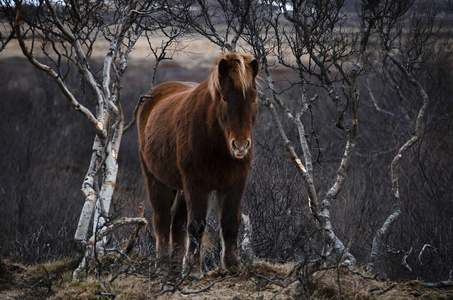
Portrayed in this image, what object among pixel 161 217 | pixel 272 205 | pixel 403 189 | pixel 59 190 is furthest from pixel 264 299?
pixel 59 190

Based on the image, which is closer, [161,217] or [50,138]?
[161,217]

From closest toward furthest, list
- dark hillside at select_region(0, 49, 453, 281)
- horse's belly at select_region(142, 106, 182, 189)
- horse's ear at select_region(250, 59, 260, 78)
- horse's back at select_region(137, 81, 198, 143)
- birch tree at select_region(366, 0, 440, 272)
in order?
horse's ear at select_region(250, 59, 260, 78)
birch tree at select_region(366, 0, 440, 272)
horse's belly at select_region(142, 106, 182, 189)
horse's back at select_region(137, 81, 198, 143)
dark hillside at select_region(0, 49, 453, 281)

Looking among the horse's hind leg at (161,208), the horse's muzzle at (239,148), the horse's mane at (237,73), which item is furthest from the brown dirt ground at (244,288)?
the horse's mane at (237,73)

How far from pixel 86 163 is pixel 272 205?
27.9m

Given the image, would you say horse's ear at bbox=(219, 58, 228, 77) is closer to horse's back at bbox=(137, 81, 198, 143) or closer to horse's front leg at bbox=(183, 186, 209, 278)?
horse's front leg at bbox=(183, 186, 209, 278)

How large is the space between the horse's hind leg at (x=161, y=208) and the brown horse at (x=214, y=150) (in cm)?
35

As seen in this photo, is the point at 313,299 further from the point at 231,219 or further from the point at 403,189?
the point at 403,189

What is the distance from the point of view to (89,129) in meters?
37.4

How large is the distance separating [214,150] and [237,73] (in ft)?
2.95

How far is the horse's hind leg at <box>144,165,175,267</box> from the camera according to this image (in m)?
6.60

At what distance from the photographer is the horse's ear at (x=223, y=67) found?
16.4 feet

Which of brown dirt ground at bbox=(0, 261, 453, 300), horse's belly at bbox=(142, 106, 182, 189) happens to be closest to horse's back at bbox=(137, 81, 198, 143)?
horse's belly at bbox=(142, 106, 182, 189)

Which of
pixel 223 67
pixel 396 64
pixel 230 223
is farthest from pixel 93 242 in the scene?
pixel 396 64

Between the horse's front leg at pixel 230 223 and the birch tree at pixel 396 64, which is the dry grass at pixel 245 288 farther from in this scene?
the birch tree at pixel 396 64
